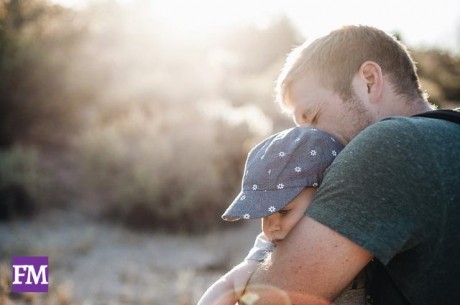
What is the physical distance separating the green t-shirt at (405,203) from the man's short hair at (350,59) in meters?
0.53

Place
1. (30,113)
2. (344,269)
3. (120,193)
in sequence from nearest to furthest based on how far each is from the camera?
(344,269), (120,193), (30,113)

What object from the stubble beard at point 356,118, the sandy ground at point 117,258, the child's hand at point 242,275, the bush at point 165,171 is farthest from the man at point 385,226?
the bush at point 165,171

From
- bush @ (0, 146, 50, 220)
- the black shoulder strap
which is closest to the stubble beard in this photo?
the black shoulder strap

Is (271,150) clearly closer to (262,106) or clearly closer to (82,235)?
(82,235)

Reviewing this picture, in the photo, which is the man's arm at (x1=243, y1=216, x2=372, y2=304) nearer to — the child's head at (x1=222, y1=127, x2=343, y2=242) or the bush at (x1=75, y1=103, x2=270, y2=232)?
the child's head at (x1=222, y1=127, x2=343, y2=242)

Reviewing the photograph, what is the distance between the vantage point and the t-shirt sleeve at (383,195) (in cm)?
150

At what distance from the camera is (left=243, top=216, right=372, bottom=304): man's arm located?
1549 millimetres

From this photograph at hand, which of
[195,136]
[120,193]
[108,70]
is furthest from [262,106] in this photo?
[120,193]

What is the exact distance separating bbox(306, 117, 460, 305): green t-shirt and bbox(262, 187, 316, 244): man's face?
22cm

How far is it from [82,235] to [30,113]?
3.56 metres

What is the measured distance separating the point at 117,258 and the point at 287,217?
5186 mm

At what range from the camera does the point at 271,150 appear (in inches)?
74.7

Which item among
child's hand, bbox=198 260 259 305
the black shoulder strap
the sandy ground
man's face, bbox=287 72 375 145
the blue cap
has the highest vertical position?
man's face, bbox=287 72 375 145

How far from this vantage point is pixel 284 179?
1.84 metres
